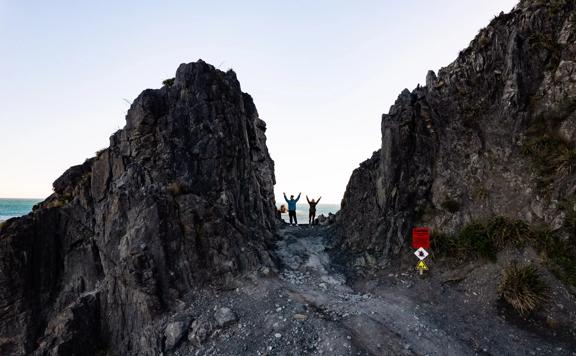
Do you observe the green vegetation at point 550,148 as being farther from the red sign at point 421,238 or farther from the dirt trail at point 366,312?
the dirt trail at point 366,312

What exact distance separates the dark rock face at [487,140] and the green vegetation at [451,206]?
53mm

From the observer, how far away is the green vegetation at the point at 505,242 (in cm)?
1409

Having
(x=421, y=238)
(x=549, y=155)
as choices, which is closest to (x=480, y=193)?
(x=549, y=155)

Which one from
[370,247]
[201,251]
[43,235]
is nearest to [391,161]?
[370,247]

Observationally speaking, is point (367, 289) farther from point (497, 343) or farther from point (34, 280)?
point (34, 280)

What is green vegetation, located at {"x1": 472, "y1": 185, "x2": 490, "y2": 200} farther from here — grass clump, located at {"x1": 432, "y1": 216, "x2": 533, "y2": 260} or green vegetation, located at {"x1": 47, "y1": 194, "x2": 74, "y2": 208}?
A: green vegetation, located at {"x1": 47, "y1": 194, "x2": 74, "y2": 208}

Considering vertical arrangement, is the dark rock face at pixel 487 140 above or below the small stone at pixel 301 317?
above

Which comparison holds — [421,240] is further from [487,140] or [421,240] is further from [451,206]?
[487,140]

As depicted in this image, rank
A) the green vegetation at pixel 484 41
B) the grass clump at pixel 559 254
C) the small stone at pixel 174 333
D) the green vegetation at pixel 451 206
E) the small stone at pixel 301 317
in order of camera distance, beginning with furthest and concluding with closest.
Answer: the green vegetation at pixel 484 41 < the green vegetation at pixel 451 206 < the small stone at pixel 174 333 < the small stone at pixel 301 317 < the grass clump at pixel 559 254

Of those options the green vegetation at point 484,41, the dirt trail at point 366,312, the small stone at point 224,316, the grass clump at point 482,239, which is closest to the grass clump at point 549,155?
the grass clump at point 482,239

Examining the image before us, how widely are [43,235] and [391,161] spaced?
23.1 meters

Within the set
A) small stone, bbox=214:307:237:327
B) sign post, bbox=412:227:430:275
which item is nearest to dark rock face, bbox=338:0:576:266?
sign post, bbox=412:227:430:275

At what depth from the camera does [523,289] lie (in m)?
13.5

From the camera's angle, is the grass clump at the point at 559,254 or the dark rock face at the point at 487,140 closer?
the grass clump at the point at 559,254
